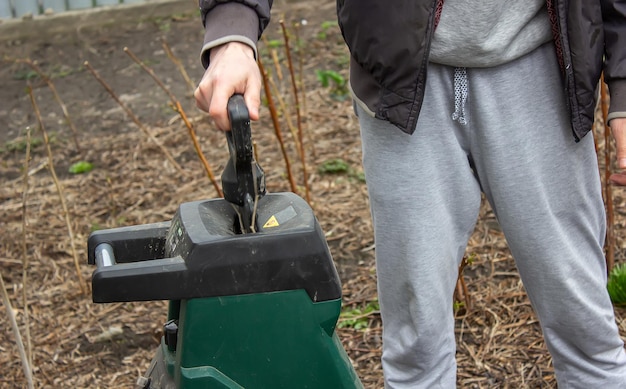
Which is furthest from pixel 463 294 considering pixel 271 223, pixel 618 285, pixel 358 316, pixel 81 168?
pixel 81 168

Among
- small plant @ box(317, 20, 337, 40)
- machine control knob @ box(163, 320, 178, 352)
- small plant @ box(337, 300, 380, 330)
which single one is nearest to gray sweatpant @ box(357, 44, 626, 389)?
machine control knob @ box(163, 320, 178, 352)

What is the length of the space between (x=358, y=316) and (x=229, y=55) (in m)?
1.62

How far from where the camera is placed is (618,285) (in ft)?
9.86

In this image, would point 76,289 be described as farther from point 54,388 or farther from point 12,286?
point 54,388

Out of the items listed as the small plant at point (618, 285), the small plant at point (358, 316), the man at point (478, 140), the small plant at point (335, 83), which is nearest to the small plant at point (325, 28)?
the small plant at point (335, 83)

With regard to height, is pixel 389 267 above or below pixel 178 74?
above

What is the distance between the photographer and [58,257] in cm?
381

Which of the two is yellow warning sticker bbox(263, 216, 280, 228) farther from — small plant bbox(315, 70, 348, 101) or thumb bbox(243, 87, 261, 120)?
small plant bbox(315, 70, 348, 101)

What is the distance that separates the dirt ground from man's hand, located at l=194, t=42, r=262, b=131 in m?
1.16

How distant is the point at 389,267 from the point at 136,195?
7.73 ft

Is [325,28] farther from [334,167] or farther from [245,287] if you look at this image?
[245,287]

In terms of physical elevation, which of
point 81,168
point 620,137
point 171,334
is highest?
point 620,137

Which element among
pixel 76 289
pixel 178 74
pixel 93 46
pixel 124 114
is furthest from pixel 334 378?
pixel 93 46

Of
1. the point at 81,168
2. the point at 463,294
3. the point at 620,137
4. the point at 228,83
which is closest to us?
the point at 228,83
